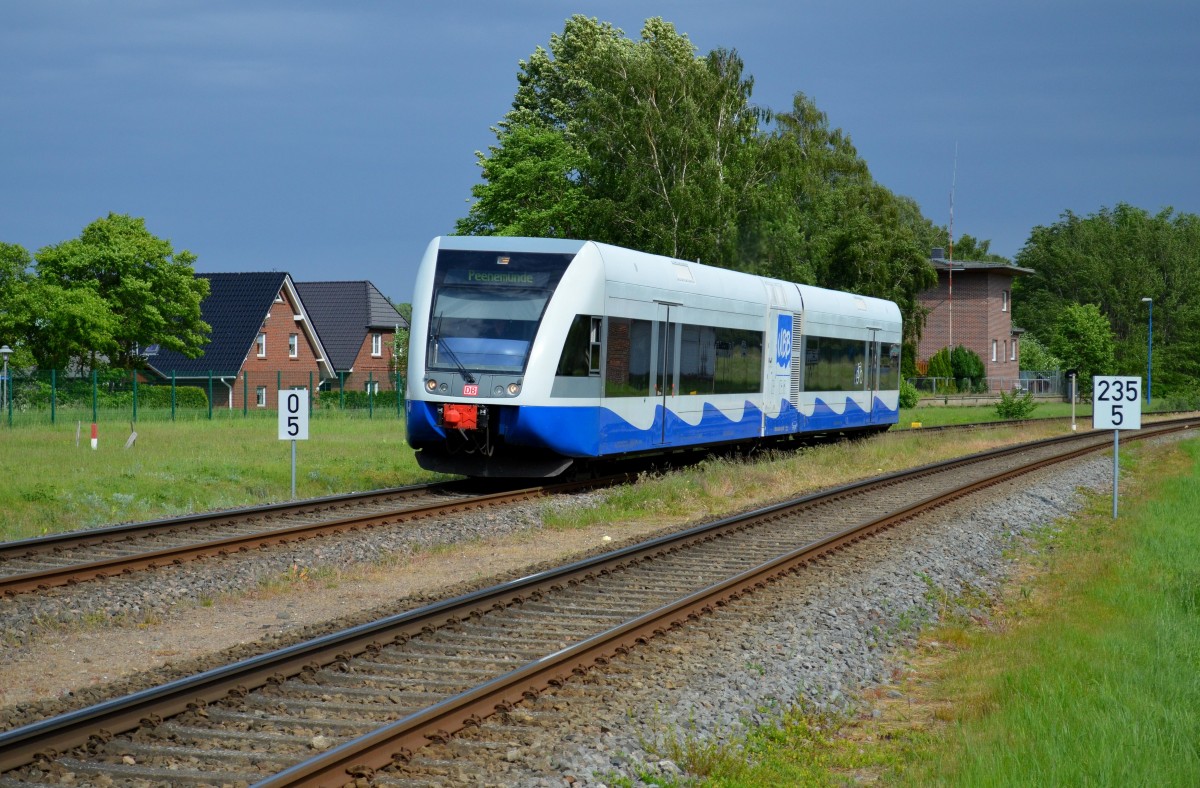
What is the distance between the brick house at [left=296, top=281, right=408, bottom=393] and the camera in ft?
259

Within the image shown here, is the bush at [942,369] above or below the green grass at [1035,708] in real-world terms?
above

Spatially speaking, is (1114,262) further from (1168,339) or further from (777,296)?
(777,296)

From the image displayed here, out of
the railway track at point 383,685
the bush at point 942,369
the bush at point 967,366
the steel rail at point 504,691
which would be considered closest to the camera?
the steel rail at point 504,691

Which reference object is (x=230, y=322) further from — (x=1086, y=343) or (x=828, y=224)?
(x=1086, y=343)

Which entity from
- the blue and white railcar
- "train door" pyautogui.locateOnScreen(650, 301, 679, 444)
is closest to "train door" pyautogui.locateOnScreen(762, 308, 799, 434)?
the blue and white railcar

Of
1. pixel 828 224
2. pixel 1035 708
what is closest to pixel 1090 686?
pixel 1035 708

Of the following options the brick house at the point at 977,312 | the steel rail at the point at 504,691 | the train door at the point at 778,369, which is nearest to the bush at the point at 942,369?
the brick house at the point at 977,312

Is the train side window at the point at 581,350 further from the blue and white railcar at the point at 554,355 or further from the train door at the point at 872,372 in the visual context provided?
the train door at the point at 872,372

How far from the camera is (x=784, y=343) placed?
24.4 metres

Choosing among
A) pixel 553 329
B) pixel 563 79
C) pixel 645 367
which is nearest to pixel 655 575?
pixel 553 329

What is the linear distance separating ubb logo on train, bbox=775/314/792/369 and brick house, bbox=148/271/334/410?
41104 mm

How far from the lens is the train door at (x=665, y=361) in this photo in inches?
762

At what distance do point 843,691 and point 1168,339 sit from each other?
10964cm

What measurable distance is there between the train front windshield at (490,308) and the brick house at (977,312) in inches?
2720
